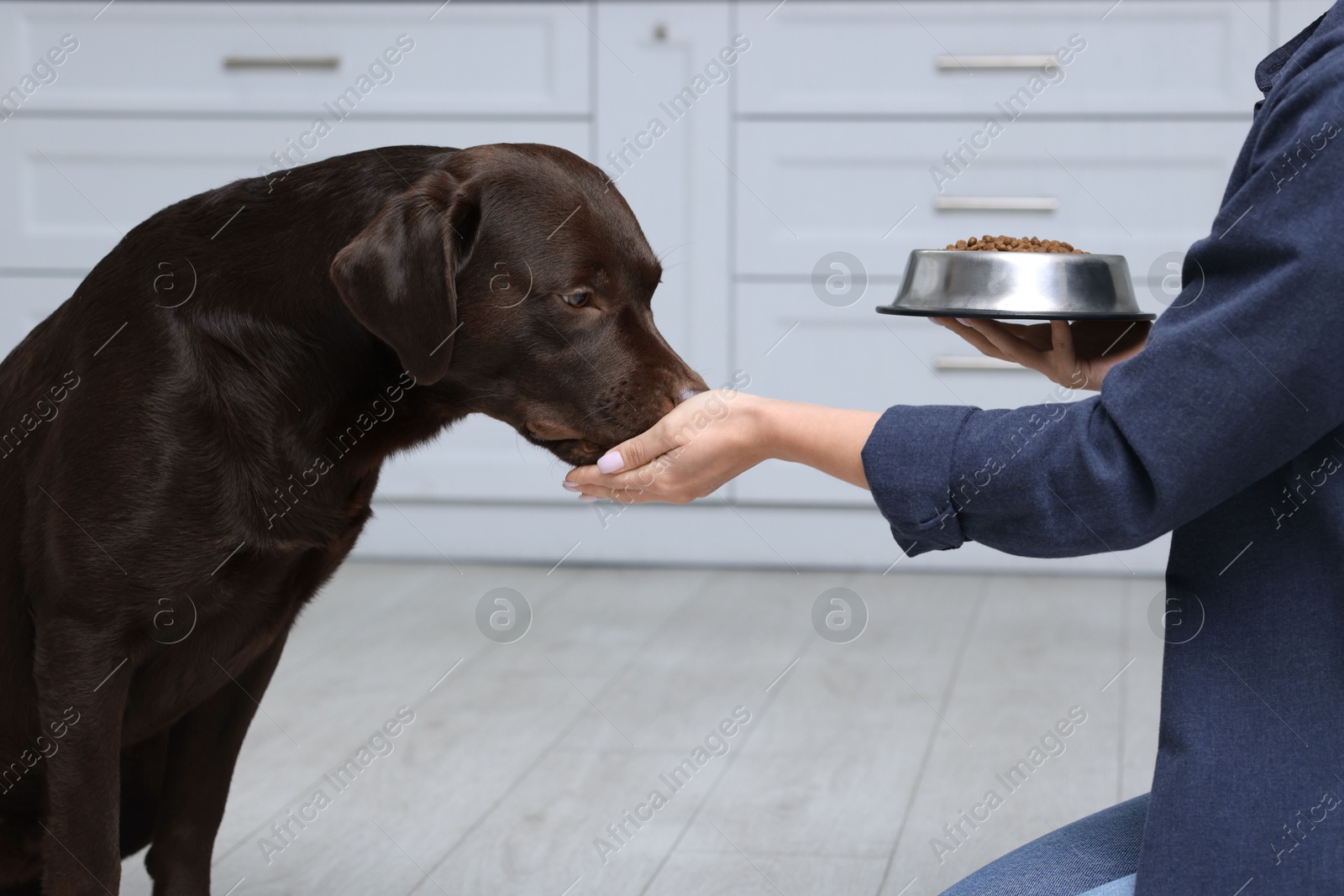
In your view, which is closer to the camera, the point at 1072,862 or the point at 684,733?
the point at 1072,862

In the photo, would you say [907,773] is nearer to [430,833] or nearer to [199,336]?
[430,833]

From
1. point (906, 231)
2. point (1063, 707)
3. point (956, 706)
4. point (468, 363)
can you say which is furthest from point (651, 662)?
point (468, 363)

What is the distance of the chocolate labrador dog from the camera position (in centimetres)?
113

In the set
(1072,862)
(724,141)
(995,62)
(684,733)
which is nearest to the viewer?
(1072,862)

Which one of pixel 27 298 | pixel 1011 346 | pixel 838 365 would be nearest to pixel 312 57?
pixel 27 298

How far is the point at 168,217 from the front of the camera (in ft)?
4.03

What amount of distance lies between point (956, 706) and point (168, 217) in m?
1.50

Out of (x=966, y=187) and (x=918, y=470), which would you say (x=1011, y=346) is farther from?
(x=966, y=187)

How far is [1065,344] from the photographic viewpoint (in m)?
1.28

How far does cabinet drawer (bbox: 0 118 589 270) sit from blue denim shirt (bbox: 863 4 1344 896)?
7.30ft

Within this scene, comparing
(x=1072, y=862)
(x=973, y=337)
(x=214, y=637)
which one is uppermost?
(x=973, y=337)

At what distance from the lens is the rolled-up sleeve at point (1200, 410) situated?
2.77 feet

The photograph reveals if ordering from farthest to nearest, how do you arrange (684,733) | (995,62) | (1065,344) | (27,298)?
(27,298) < (995,62) < (684,733) < (1065,344)

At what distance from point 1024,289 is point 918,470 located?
34 centimetres
